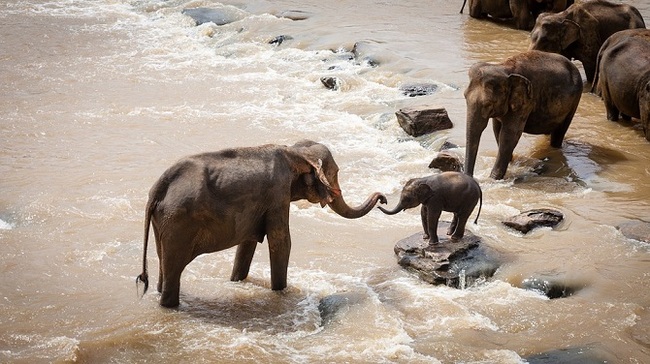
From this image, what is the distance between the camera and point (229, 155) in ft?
25.6

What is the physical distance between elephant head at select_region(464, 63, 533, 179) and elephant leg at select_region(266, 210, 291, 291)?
136 inches

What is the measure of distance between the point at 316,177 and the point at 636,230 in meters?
3.42

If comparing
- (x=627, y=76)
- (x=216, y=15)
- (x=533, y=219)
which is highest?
(x=627, y=76)

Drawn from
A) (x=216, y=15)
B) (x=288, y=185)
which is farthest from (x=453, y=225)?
(x=216, y=15)

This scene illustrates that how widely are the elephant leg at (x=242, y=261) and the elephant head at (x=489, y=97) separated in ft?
11.2

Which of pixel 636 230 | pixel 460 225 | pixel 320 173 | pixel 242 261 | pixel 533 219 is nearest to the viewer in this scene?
pixel 320 173

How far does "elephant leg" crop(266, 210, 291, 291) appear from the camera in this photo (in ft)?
26.0

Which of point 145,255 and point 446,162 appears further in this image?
point 446,162

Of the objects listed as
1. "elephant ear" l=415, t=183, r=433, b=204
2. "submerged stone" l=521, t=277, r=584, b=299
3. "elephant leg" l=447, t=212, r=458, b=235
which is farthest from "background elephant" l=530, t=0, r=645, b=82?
"submerged stone" l=521, t=277, r=584, b=299

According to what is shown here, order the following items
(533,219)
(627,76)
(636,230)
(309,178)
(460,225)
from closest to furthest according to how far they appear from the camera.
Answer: (309,178) → (460,225) → (636,230) → (533,219) → (627,76)

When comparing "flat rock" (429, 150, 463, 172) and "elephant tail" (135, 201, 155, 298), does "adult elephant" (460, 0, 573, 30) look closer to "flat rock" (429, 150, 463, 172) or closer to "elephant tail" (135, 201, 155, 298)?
"flat rock" (429, 150, 463, 172)

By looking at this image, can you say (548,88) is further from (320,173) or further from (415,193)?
(320,173)

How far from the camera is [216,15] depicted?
21422mm

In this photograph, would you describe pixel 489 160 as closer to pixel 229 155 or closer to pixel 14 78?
pixel 229 155
